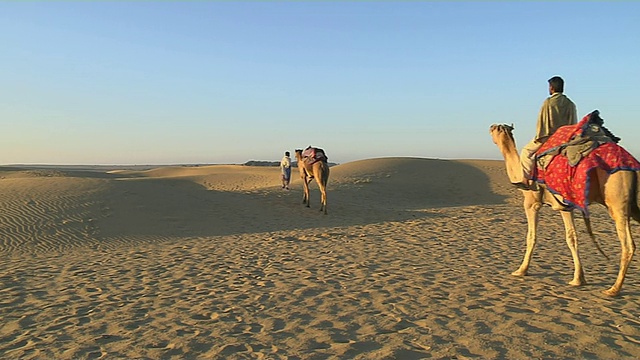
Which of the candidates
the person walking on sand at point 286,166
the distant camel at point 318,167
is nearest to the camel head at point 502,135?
the distant camel at point 318,167

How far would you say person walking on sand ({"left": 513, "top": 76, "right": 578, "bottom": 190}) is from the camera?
6938 millimetres

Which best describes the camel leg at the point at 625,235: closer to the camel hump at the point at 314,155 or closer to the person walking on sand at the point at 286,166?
the camel hump at the point at 314,155

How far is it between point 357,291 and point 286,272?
1837 millimetres

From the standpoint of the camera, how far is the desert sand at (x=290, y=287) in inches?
185

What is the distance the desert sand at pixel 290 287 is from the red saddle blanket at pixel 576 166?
4.48 ft

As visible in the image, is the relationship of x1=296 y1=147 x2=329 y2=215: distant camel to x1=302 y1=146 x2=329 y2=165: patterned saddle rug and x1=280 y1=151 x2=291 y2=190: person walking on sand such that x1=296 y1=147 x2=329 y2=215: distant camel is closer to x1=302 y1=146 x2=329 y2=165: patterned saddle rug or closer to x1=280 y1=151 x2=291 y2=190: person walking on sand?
x1=302 y1=146 x2=329 y2=165: patterned saddle rug

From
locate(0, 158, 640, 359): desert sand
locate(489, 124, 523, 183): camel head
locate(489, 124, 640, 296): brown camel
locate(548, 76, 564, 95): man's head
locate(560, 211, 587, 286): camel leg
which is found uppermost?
→ locate(548, 76, 564, 95): man's head

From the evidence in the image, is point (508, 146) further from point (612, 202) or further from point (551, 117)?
point (612, 202)

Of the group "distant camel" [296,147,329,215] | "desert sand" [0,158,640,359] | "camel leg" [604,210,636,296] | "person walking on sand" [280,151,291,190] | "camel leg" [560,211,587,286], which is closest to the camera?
"desert sand" [0,158,640,359]

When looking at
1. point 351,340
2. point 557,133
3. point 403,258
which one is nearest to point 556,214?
point 403,258

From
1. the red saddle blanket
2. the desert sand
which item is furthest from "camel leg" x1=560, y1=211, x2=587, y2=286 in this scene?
the red saddle blanket

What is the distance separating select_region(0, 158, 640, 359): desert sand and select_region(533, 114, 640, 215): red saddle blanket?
136 cm

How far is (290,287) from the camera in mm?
7055

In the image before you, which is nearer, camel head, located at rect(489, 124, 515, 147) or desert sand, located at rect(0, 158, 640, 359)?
desert sand, located at rect(0, 158, 640, 359)
